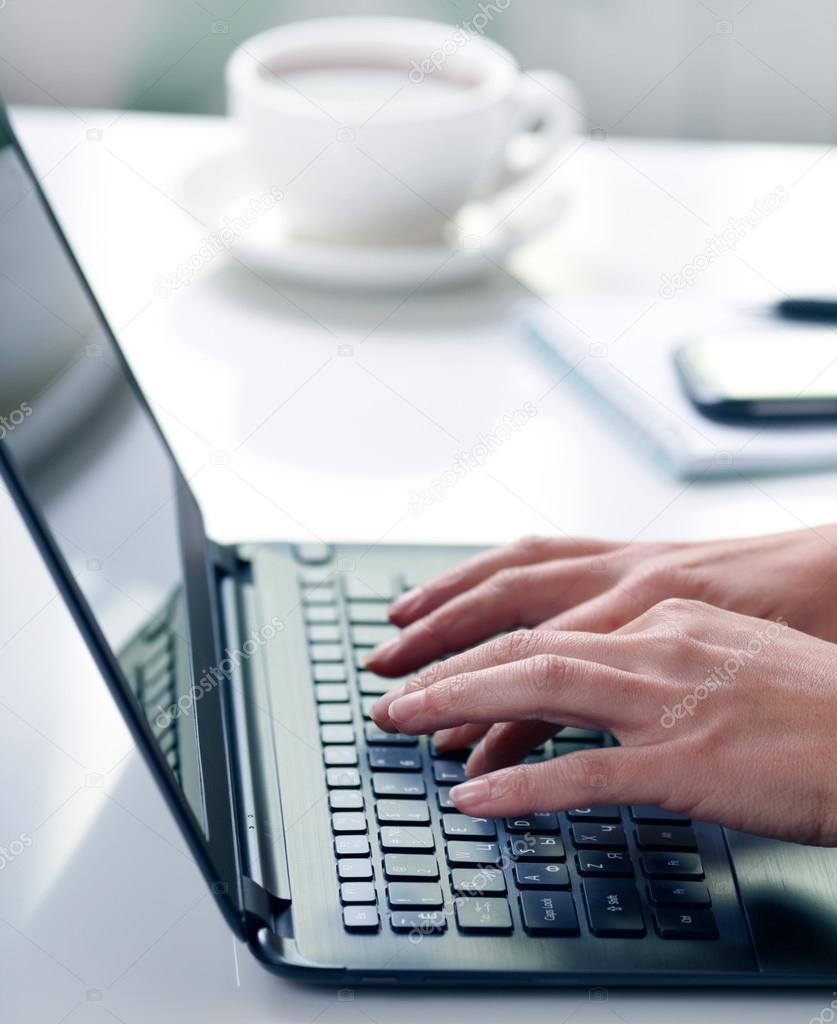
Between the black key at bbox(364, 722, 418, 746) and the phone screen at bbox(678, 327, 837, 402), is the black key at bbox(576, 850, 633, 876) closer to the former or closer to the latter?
the black key at bbox(364, 722, 418, 746)

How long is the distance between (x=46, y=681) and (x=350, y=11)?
1.34 meters

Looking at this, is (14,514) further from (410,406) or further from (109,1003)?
(109,1003)

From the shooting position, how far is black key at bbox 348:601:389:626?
2.17ft

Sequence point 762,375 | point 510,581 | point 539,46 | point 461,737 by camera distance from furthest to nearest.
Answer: point 539,46 < point 762,375 < point 510,581 < point 461,737

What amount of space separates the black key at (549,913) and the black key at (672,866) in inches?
1.5

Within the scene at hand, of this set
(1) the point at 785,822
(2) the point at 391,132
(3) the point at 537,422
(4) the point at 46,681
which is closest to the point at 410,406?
(3) the point at 537,422

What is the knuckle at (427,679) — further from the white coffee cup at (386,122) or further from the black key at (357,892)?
the white coffee cup at (386,122)

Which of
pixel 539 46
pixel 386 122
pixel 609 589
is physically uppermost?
pixel 386 122

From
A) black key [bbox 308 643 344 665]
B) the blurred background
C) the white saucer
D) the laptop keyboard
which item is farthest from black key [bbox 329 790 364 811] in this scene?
the blurred background

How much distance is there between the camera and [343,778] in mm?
539

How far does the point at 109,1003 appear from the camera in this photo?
451 mm

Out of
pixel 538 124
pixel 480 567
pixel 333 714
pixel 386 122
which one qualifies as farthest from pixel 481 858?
pixel 538 124

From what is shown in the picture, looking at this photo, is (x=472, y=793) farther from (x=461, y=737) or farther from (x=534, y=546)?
(x=534, y=546)

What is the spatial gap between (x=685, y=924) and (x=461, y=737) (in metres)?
0.13
